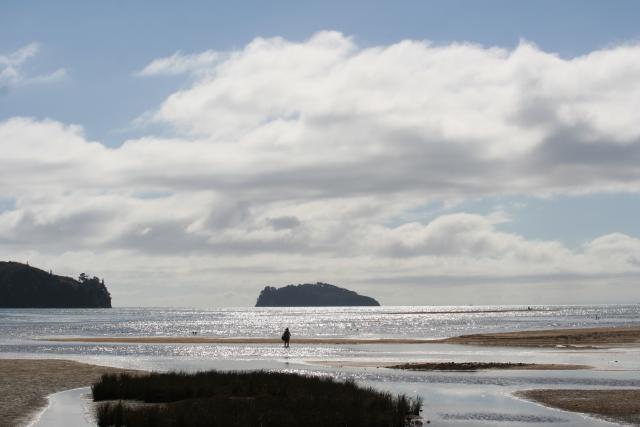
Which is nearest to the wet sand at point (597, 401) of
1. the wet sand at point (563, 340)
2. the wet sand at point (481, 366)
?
the wet sand at point (481, 366)

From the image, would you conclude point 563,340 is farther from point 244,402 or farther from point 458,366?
point 244,402

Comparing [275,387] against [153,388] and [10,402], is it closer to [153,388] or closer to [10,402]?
[153,388]

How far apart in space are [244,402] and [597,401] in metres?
14.7

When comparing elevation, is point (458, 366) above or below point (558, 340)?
below

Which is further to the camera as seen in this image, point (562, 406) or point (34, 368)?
point (34, 368)

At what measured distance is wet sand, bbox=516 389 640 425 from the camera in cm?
2859

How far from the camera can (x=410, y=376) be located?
4394cm

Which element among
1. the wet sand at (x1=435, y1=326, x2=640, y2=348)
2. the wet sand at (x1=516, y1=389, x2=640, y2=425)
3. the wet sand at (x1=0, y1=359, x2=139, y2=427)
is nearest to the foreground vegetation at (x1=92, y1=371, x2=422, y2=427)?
the wet sand at (x1=0, y1=359, x2=139, y2=427)

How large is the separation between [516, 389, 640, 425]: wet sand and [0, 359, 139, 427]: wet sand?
20.9 m

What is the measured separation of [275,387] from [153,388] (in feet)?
17.1

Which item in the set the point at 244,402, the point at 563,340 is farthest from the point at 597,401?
the point at 563,340

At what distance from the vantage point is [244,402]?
1156 inches

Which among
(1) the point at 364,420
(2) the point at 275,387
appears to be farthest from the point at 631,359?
(1) the point at 364,420

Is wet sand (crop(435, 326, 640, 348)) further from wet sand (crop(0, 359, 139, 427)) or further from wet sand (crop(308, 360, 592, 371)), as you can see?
wet sand (crop(0, 359, 139, 427))
